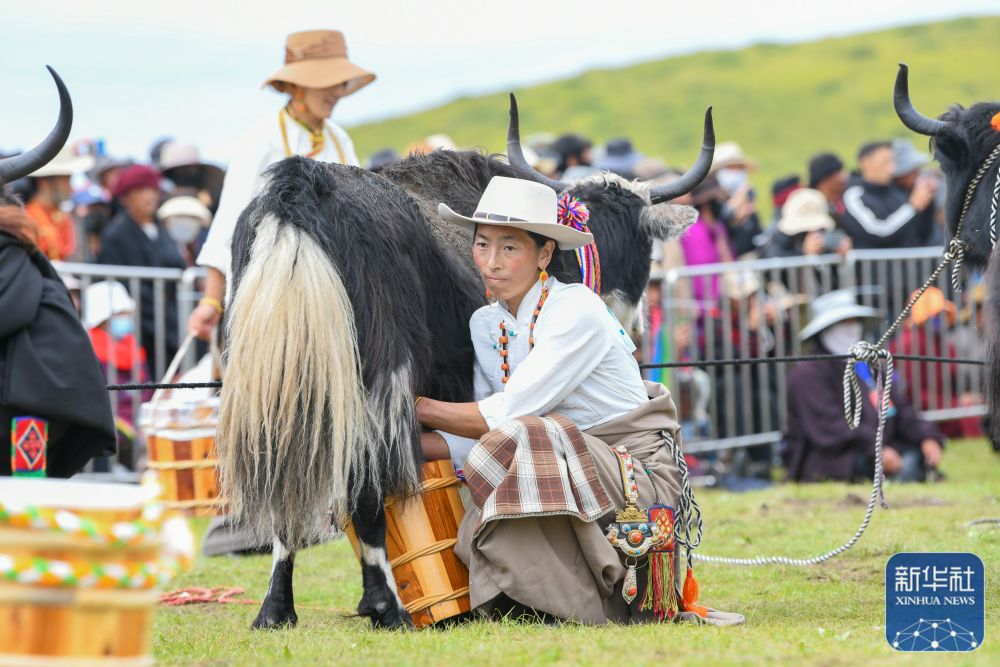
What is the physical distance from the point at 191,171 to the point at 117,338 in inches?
125

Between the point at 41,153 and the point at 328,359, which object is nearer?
the point at 328,359

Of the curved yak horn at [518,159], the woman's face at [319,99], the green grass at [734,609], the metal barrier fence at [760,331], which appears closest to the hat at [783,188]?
the metal barrier fence at [760,331]

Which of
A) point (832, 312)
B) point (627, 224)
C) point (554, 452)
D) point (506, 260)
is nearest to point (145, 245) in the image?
point (627, 224)

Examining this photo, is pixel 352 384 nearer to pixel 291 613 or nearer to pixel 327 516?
pixel 327 516

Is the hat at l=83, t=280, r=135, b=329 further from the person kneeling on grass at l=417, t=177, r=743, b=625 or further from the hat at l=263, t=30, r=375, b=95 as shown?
the person kneeling on grass at l=417, t=177, r=743, b=625

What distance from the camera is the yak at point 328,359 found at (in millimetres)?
4598

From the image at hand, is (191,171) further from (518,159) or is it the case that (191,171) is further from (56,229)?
(518,159)

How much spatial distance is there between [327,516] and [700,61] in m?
38.1

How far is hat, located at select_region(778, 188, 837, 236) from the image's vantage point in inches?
438

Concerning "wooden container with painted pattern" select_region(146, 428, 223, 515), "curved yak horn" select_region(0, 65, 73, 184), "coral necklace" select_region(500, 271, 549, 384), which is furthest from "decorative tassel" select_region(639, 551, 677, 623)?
"wooden container with painted pattern" select_region(146, 428, 223, 515)

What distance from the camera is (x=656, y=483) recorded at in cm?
509

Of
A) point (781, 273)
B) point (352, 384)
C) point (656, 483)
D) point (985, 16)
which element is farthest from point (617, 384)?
point (985, 16)

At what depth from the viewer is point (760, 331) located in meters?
10.6

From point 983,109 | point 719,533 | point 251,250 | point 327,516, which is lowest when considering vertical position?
point 719,533
